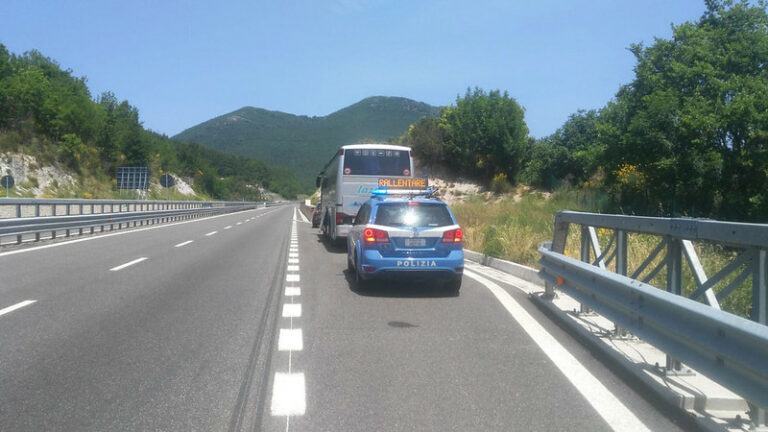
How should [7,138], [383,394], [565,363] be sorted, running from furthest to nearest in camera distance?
[7,138] → [565,363] → [383,394]

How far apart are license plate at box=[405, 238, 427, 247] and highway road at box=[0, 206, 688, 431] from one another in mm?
853

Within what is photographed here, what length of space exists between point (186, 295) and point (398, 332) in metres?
4.06

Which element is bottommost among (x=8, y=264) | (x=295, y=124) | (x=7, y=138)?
(x=8, y=264)

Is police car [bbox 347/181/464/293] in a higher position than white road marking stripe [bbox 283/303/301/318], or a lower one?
higher

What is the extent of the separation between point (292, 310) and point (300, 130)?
170 metres

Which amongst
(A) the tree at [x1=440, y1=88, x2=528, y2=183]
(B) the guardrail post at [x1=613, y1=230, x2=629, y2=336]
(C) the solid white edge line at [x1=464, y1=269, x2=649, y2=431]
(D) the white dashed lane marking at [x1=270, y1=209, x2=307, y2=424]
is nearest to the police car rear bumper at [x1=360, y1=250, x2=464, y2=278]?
(D) the white dashed lane marking at [x1=270, y1=209, x2=307, y2=424]

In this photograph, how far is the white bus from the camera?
20422mm

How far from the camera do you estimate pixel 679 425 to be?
4.41 m

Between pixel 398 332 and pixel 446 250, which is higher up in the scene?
Result: pixel 446 250

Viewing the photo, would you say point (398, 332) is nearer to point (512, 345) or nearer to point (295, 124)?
point (512, 345)

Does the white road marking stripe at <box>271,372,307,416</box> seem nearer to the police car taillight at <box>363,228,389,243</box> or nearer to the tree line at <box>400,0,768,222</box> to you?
the police car taillight at <box>363,228,389,243</box>

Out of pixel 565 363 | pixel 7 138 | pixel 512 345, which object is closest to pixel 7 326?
pixel 512 345

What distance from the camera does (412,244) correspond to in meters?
10.4

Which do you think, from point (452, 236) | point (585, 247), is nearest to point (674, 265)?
point (585, 247)
